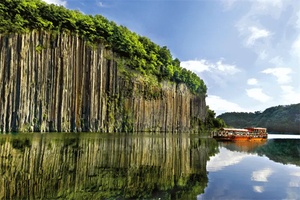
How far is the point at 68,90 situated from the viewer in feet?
199

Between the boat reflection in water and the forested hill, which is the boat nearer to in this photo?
the boat reflection in water

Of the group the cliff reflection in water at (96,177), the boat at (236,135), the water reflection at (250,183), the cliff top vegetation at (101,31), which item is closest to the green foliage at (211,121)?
the cliff top vegetation at (101,31)

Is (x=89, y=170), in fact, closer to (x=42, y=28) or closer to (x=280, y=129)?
(x=42, y=28)

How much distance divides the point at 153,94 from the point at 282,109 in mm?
136870

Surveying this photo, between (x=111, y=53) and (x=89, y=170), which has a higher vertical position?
(x=111, y=53)

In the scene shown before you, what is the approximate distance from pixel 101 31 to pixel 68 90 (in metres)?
25.2

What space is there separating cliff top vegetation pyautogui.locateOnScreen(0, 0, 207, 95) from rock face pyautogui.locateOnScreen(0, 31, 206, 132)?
11.1ft

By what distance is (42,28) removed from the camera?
200 ft

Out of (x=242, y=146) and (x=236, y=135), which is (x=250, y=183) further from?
(x=236, y=135)

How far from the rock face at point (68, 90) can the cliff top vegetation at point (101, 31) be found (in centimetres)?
337

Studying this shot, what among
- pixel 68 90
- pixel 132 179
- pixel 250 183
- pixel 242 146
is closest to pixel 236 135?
pixel 242 146

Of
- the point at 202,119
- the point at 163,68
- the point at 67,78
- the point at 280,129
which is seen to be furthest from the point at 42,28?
the point at 280,129

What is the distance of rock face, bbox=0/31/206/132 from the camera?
51.5 meters

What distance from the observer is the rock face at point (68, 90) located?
169ft
